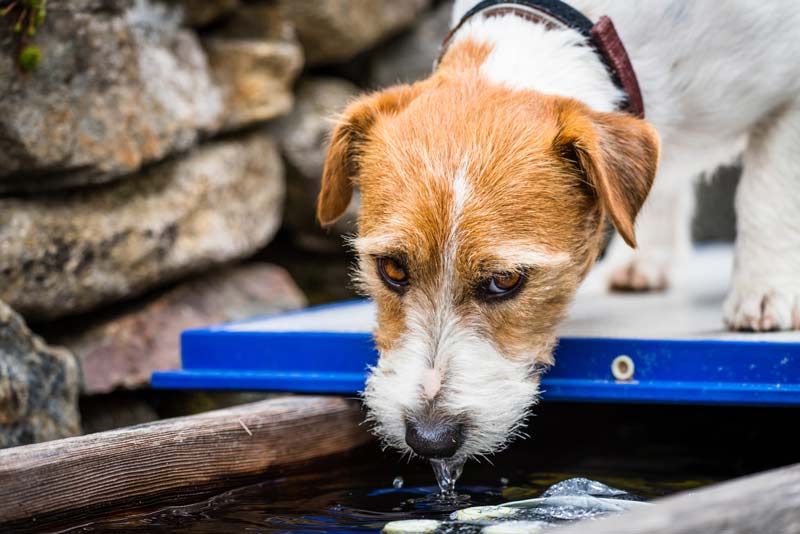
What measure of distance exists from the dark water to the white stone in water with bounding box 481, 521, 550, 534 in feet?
1.06

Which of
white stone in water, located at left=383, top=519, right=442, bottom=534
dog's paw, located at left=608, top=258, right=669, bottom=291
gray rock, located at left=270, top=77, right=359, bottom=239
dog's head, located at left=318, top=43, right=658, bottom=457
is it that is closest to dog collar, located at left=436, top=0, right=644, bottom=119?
dog's head, located at left=318, top=43, right=658, bottom=457

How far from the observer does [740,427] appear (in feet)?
13.7

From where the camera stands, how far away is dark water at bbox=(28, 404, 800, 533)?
2777 mm

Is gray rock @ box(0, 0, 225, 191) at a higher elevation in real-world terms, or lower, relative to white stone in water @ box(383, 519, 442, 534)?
higher

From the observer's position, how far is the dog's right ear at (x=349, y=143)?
3.38 meters

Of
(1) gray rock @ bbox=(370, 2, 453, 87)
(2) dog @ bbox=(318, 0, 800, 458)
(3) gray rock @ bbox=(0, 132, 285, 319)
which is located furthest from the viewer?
(1) gray rock @ bbox=(370, 2, 453, 87)

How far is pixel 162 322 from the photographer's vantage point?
4.83 meters

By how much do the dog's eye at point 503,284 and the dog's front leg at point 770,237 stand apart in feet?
3.43

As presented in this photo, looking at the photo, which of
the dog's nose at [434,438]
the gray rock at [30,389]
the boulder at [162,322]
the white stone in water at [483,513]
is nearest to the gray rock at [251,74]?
the boulder at [162,322]

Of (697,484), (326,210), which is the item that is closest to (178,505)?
(326,210)

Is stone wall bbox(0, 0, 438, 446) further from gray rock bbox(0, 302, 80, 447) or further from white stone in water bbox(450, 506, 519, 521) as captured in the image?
white stone in water bbox(450, 506, 519, 521)

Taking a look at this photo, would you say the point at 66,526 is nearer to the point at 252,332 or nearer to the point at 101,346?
the point at 252,332

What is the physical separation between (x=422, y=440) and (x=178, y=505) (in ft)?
2.55

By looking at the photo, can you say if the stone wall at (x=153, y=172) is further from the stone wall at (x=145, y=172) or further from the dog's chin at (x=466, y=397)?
the dog's chin at (x=466, y=397)
